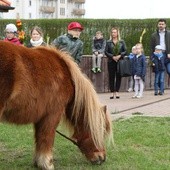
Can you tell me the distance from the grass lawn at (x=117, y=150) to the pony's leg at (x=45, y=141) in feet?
1.07

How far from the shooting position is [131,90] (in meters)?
15.7

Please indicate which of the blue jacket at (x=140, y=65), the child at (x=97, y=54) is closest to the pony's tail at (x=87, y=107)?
the blue jacket at (x=140, y=65)

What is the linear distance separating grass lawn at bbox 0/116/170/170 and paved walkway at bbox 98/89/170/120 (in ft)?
5.00

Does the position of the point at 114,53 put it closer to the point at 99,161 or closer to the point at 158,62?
the point at 158,62

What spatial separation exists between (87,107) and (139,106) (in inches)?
240

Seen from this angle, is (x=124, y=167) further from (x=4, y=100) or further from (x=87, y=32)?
(x=87, y=32)

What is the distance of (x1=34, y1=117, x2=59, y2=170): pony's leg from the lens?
5.12 m

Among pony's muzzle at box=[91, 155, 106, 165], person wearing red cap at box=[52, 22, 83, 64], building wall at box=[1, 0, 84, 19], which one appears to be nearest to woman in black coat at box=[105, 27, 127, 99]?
person wearing red cap at box=[52, 22, 83, 64]

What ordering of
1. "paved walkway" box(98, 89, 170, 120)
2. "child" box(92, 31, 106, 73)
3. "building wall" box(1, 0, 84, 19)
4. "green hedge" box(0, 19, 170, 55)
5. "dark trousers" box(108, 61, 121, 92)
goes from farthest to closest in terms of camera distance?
"building wall" box(1, 0, 84, 19)
"green hedge" box(0, 19, 170, 55)
"child" box(92, 31, 106, 73)
"dark trousers" box(108, 61, 121, 92)
"paved walkway" box(98, 89, 170, 120)

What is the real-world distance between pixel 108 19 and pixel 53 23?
2.95 meters

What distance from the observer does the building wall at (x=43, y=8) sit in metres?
75.9

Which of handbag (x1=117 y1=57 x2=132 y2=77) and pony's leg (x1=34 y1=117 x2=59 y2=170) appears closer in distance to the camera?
pony's leg (x1=34 y1=117 x2=59 y2=170)

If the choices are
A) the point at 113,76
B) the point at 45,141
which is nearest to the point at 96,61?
the point at 113,76

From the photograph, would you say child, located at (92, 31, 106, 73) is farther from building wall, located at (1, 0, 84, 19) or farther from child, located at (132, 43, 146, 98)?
building wall, located at (1, 0, 84, 19)
